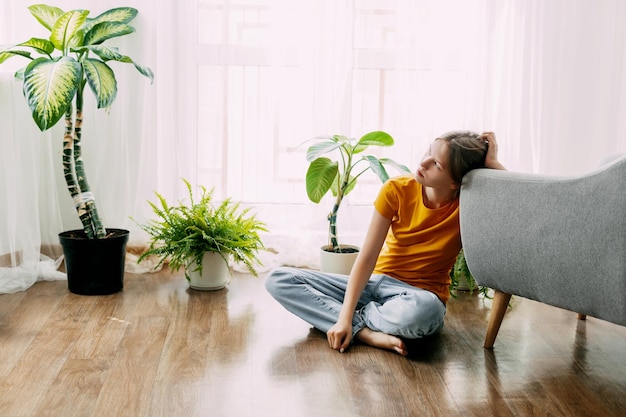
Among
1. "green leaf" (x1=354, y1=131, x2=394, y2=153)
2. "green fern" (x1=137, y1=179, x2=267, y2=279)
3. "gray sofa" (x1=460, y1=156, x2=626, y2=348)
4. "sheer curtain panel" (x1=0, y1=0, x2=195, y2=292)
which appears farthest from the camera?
"sheer curtain panel" (x1=0, y1=0, x2=195, y2=292)

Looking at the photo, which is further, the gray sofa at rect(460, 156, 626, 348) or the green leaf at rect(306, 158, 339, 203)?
the green leaf at rect(306, 158, 339, 203)

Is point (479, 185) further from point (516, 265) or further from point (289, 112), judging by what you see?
point (289, 112)

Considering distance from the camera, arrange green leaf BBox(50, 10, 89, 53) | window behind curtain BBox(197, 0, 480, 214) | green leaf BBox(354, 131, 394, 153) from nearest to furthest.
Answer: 1. green leaf BBox(50, 10, 89, 53)
2. green leaf BBox(354, 131, 394, 153)
3. window behind curtain BBox(197, 0, 480, 214)

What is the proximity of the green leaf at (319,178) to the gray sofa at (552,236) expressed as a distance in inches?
36.7

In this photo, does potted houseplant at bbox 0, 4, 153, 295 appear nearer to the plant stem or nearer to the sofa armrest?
the plant stem

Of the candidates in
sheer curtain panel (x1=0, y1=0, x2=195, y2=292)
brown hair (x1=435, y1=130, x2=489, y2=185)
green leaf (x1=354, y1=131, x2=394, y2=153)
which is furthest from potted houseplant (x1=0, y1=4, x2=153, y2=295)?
brown hair (x1=435, y1=130, x2=489, y2=185)

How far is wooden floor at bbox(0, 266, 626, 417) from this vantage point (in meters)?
1.74

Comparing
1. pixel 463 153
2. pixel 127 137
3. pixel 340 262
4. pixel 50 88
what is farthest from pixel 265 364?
pixel 127 137

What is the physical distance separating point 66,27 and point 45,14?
247 millimetres

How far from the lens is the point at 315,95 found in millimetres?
3213

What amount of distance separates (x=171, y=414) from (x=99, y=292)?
1160mm

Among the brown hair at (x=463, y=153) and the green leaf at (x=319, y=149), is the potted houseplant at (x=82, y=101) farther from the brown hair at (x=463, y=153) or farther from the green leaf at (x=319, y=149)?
the brown hair at (x=463, y=153)

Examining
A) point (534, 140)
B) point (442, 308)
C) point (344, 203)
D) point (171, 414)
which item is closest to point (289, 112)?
point (344, 203)

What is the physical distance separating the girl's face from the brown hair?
0.01 meters
